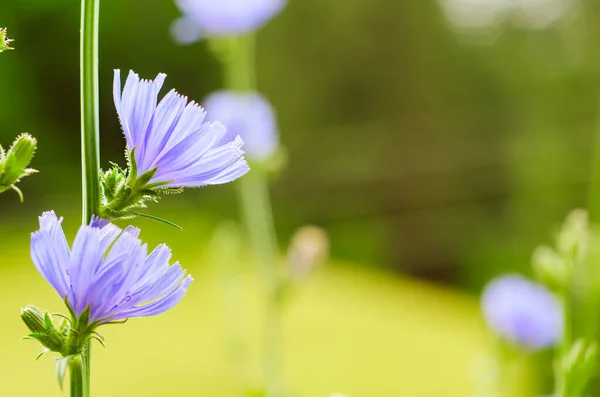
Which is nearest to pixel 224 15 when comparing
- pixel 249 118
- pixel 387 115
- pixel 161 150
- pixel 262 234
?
pixel 249 118

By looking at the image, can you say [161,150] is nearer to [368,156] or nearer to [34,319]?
[34,319]

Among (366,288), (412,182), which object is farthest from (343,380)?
(412,182)

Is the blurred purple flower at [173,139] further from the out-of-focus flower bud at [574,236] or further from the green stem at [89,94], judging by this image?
the out-of-focus flower bud at [574,236]

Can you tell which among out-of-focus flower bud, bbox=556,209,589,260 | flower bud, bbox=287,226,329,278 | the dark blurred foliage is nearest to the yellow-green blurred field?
the dark blurred foliage

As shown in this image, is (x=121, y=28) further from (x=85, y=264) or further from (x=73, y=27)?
(x=85, y=264)

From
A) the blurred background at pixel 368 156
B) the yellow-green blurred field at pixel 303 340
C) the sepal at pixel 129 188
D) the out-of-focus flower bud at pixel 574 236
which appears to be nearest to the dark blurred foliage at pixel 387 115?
the blurred background at pixel 368 156

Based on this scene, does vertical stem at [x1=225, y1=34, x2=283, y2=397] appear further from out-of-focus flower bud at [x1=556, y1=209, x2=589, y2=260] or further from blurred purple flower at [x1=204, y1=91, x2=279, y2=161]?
out-of-focus flower bud at [x1=556, y1=209, x2=589, y2=260]
